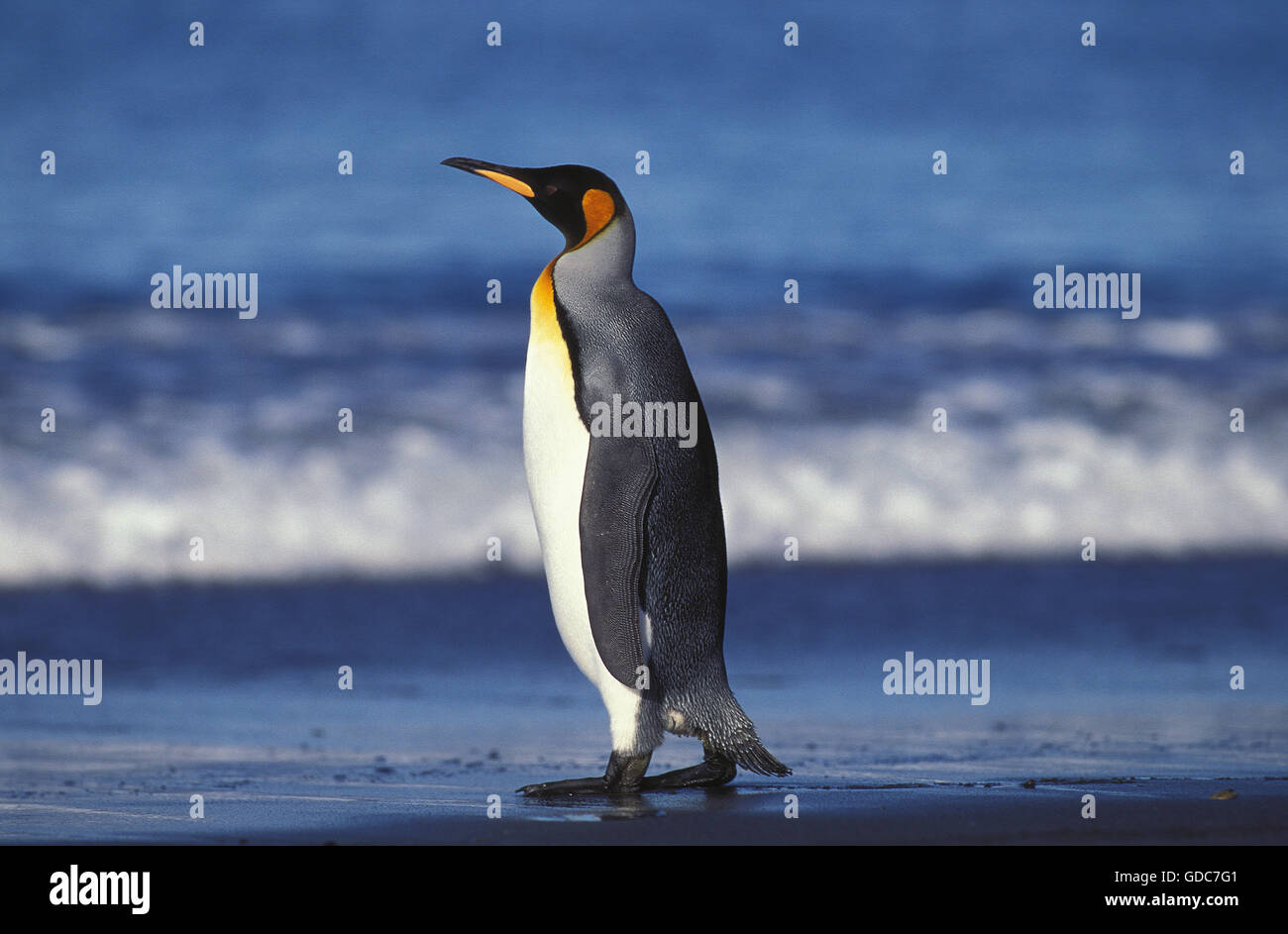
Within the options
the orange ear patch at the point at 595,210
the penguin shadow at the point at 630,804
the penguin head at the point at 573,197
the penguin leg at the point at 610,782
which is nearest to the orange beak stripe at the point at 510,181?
the penguin head at the point at 573,197

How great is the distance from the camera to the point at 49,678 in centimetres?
720

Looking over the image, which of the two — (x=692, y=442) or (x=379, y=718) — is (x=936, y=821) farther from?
(x=379, y=718)

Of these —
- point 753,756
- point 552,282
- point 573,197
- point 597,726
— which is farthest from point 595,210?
point 597,726

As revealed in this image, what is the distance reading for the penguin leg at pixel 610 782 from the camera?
13.7ft

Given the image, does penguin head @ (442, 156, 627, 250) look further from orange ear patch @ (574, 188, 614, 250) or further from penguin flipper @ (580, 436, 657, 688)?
penguin flipper @ (580, 436, 657, 688)

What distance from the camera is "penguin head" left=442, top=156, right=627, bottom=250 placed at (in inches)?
181

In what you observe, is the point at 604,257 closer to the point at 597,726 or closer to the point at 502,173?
the point at 502,173

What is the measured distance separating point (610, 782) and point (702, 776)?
1.22 feet

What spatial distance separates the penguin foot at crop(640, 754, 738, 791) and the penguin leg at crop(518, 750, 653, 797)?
0.44 ft

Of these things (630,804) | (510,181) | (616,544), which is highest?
(510,181)

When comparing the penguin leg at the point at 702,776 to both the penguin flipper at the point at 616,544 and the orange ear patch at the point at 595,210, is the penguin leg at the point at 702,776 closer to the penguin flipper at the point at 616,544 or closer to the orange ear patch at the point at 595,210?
the penguin flipper at the point at 616,544

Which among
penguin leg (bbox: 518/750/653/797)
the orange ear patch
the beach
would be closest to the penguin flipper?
penguin leg (bbox: 518/750/653/797)

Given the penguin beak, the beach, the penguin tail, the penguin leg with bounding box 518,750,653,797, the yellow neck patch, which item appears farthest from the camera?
the penguin beak

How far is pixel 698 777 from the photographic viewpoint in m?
4.43
